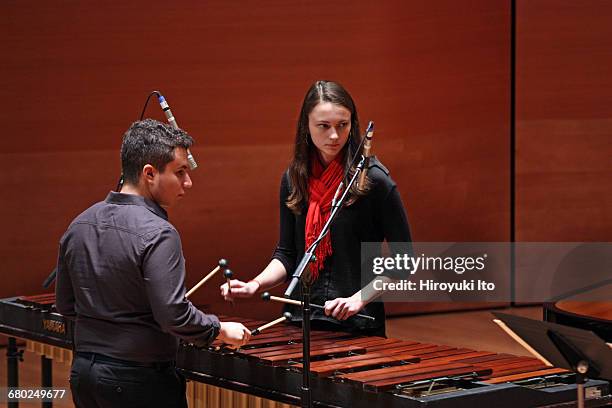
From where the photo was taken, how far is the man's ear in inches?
117

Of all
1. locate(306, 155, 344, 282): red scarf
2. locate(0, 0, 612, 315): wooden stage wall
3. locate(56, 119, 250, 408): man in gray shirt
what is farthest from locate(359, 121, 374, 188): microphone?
locate(0, 0, 612, 315): wooden stage wall

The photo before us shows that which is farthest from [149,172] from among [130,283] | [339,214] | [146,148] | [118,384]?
[339,214]

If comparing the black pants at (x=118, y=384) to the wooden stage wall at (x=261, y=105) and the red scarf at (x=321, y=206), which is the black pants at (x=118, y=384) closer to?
the red scarf at (x=321, y=206)

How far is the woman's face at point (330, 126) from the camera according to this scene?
3506 millimetres

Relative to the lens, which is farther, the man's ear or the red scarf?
the red scarf

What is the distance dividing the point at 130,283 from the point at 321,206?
92 cm

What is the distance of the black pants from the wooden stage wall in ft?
11.7

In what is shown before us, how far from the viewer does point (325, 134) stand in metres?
3.52

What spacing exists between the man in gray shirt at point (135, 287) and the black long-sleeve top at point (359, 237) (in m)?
0.64

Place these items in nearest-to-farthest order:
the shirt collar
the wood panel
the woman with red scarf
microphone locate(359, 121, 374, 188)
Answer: the shirt collar → microphone locate(359, 121, 374, 188) → the woman with red scarf → the wood panel

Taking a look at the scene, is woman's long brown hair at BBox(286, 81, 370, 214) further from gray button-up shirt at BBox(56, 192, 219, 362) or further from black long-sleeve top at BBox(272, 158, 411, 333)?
gray button-up shirt at BBox(56, 192, 219, 362)

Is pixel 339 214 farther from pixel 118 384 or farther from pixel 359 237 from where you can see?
pixel 118 384

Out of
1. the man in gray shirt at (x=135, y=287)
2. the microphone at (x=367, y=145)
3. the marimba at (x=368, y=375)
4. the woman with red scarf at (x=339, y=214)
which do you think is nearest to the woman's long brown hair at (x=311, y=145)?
the woman with red scarf at (x=339, y=214)

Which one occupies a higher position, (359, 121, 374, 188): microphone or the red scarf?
(359, 121, 374, 188): microphone
